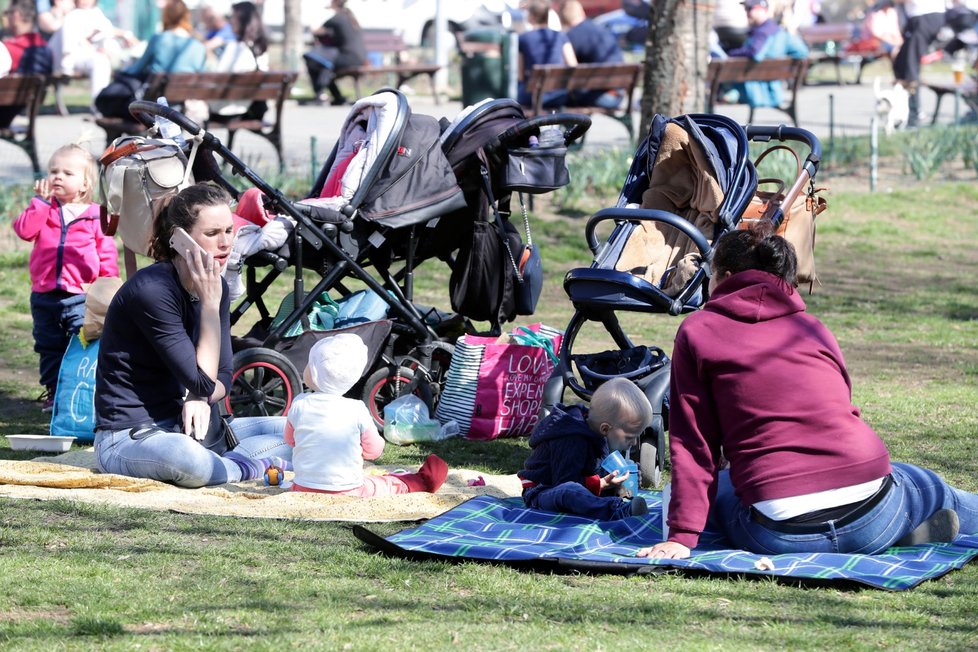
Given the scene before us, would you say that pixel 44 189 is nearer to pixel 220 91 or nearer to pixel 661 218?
pixel 661 218

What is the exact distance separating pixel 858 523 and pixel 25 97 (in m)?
10.1

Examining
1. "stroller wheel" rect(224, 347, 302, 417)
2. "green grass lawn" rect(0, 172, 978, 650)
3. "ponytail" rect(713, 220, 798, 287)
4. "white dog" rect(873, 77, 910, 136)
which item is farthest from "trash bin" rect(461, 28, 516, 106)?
"ponytail" rect(713, 220, 798, 287)

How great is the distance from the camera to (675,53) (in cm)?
1369

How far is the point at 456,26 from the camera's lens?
98.5 feet

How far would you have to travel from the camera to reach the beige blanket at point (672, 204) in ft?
23.0

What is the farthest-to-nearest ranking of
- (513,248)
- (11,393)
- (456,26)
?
1. (456,26)
2. (11,393)
3. (513,248)

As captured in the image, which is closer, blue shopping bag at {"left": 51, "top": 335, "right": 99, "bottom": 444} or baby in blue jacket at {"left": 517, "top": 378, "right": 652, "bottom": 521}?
baby in blue jacket at {"left": 517, "top": 378, "right": 652, "bottom": 521}

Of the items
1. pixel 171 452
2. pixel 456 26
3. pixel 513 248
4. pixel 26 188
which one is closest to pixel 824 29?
pixel 456 26

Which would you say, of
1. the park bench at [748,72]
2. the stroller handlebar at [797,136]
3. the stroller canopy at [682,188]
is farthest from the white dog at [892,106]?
the stroller canopy at [682,188]

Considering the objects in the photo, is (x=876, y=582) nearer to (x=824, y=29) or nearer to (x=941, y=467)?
(x=941, y=467)

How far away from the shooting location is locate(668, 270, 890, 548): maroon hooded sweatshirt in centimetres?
486

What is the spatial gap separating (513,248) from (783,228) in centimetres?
155

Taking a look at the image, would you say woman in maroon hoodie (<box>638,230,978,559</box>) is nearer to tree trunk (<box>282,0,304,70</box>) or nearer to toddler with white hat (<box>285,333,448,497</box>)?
toddler with white hat (<box>285,333,448,497</box>)

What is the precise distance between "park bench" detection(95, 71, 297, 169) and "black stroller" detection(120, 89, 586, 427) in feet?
19.5
